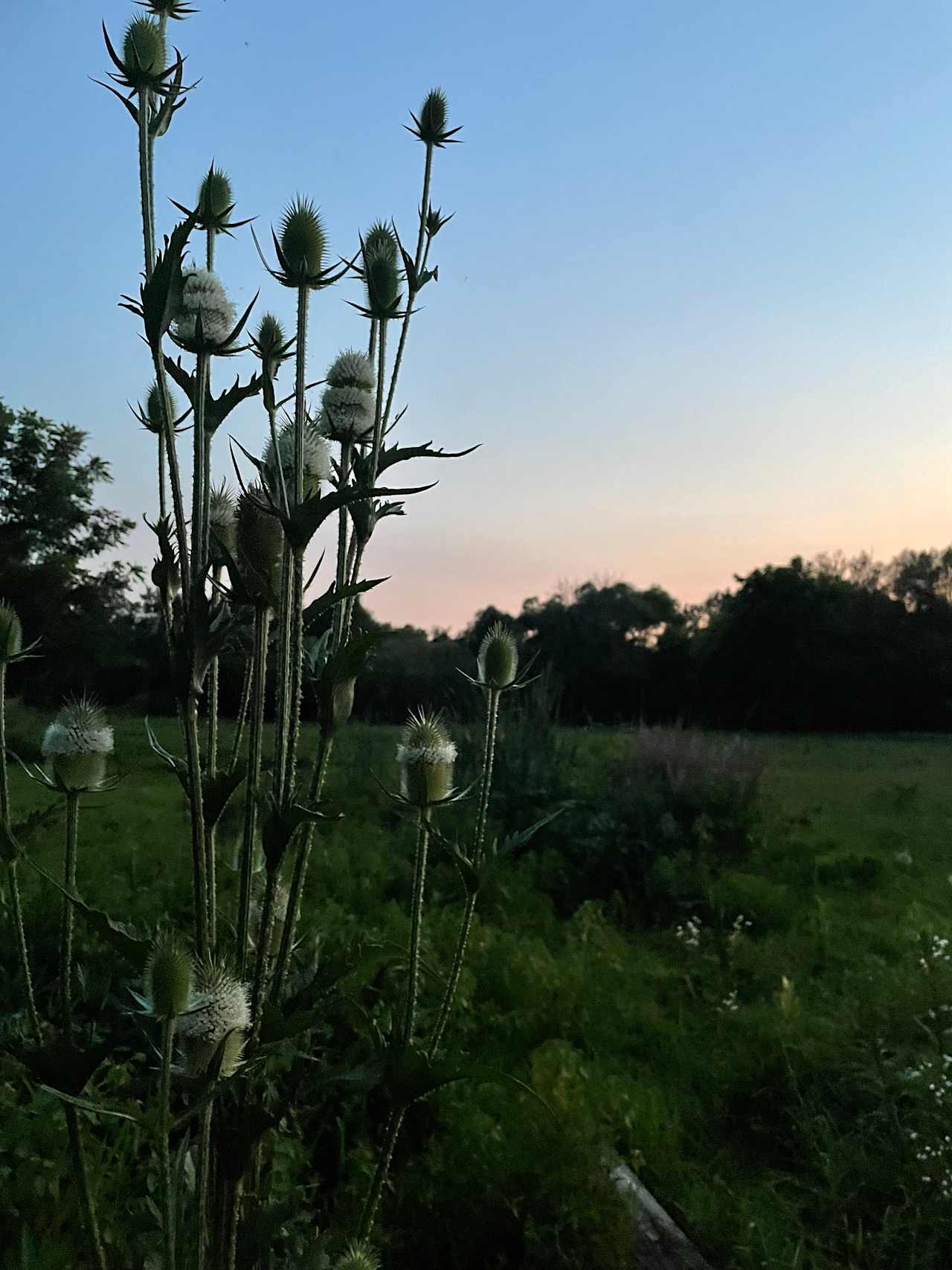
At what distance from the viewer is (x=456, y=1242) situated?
219 centimetres

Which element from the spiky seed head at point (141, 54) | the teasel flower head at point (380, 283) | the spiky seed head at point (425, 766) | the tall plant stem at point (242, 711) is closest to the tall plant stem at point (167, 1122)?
the tall plant stem at point (242, 711)

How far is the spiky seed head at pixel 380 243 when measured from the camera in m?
1.59

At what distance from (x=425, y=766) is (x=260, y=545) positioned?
445 mm

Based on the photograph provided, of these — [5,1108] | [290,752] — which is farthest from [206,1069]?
[5,1108]

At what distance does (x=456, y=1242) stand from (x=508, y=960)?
1210 mm

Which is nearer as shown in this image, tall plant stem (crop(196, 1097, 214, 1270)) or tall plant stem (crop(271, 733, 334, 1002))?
tall plant stem (crop(196, 1097, 214, 1270))

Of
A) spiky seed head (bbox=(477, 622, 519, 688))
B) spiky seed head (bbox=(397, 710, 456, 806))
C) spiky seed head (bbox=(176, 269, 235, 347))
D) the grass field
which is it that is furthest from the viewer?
the grass field

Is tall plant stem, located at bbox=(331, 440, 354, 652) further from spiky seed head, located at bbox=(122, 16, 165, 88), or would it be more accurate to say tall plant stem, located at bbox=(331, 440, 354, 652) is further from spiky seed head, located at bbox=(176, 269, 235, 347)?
spiky seed head, located at bbox=(122, 16, 165, 88)

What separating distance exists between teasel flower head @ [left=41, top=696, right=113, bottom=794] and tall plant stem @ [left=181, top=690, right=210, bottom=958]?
171 millimetres

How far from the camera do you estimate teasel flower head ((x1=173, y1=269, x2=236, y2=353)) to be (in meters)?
1.30

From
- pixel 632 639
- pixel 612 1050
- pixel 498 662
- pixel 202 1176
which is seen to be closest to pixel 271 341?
pixel 498 662

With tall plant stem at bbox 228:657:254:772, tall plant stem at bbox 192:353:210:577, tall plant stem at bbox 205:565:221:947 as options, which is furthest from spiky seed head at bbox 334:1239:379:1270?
tall plant stem at bbox 192:353:210:577

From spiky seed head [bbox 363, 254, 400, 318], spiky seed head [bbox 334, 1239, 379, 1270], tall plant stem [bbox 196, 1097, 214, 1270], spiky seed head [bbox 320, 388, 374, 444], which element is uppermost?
spiky seed head [bbox 363, 254, 400, 318]

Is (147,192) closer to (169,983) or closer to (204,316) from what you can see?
(204,316)
